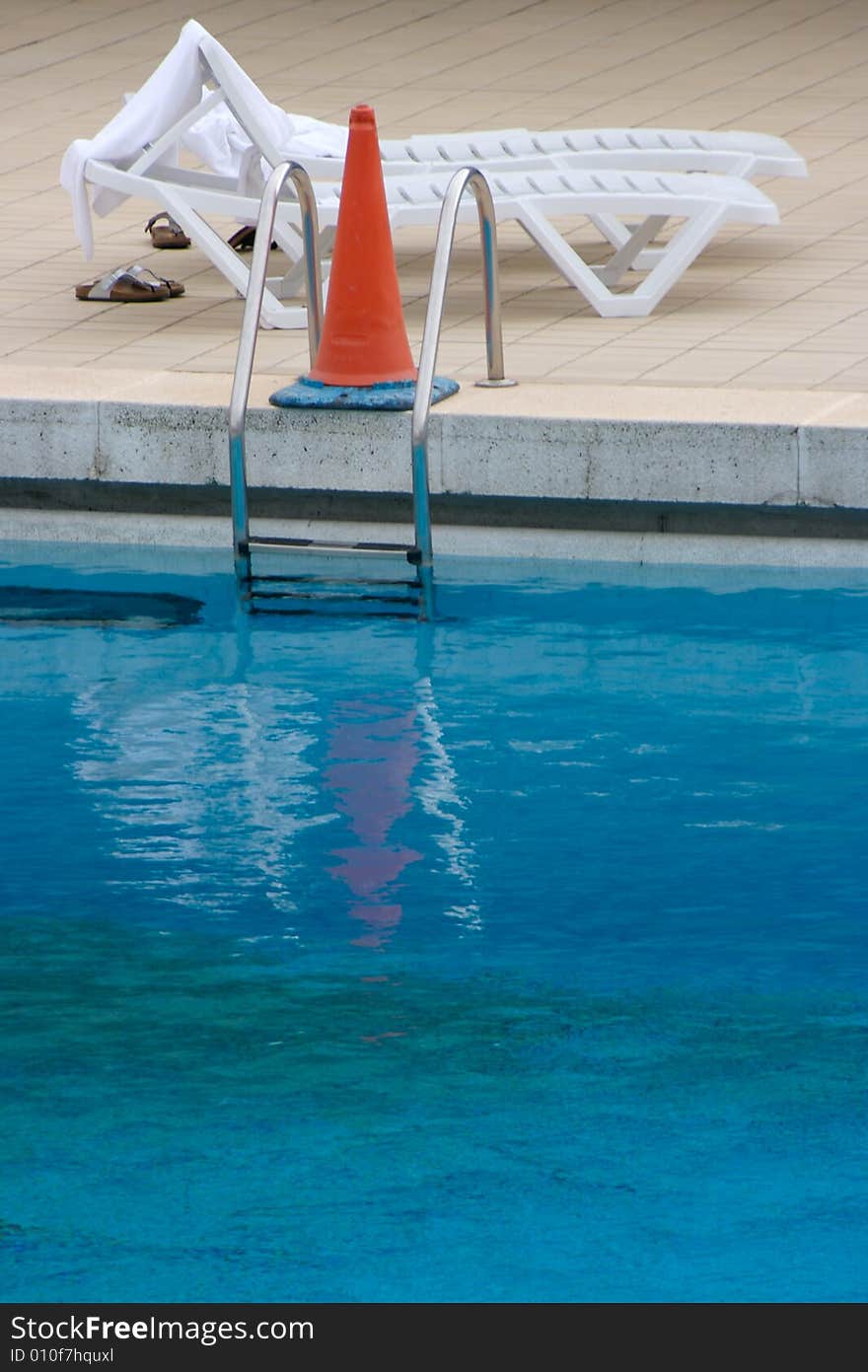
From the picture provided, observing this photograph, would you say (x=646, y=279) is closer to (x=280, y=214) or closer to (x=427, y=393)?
(x=280, y=214)

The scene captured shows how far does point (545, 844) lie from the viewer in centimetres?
539

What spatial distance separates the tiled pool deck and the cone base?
151 millimetres

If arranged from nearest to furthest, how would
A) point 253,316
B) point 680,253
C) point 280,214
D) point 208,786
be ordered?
point 208,786 → point 253,316 → point 680,253 → point 280,214

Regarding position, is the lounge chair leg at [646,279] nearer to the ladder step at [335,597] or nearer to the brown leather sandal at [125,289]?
the brown leather sandal at [125,289]

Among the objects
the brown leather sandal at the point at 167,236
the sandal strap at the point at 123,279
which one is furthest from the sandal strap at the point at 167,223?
the sandal strap at the point at 123,279

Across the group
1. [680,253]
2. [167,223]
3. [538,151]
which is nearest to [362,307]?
[680,253]

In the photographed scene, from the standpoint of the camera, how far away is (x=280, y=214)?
9.59 meters

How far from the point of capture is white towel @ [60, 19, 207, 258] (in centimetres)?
912

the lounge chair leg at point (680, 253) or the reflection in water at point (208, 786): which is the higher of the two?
the lounge chair leg at point (680, 253)

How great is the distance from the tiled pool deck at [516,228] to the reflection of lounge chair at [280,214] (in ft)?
0.69

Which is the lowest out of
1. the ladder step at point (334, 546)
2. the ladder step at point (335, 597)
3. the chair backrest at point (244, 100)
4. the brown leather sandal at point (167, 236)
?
the ladder step at point (335, 597)

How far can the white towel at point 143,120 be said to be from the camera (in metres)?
9.12

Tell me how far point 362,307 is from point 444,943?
308 cm
